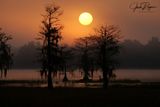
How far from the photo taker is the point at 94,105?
98.5ft

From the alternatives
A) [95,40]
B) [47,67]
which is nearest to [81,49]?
[95,40]

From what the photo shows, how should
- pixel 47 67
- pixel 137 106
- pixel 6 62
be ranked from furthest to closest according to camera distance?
pixel 6 62 → pixel 47 67 → pixel 137 106

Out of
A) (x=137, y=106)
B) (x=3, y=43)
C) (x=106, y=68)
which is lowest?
(x=137, y=106)

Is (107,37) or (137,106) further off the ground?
(107,37)

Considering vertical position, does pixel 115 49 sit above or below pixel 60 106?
above

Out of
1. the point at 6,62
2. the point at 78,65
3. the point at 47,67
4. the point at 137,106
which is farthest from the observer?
the point at 78,65

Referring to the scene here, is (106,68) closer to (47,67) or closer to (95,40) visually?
(95,40)

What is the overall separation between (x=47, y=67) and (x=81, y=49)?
35.1m

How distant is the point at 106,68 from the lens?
62.8 metres

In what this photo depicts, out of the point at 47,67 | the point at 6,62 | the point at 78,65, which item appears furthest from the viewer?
the point at 78,65

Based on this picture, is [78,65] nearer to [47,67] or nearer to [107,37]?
[107,37]

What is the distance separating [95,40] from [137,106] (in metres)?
36.2

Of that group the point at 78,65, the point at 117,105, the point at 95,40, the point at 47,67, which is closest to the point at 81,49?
the point at 78,65

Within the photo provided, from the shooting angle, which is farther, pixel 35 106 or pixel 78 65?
pixel 78 65
